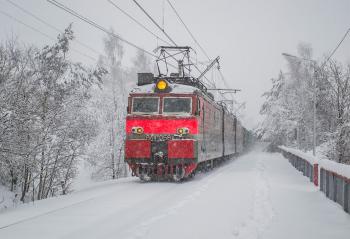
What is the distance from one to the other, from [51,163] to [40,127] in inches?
71.4

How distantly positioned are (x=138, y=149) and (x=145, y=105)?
5.20 ft

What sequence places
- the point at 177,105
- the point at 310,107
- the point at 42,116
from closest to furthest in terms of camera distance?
the point at 177,105 < the point at 42,116 < the point at 310,107

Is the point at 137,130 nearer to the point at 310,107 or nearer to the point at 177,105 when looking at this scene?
the point at 177,105

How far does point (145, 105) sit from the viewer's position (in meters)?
13.0

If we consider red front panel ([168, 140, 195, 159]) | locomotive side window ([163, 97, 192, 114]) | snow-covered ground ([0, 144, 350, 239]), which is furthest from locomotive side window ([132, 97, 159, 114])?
snow-covered ground ([0, 144, 350, 239])

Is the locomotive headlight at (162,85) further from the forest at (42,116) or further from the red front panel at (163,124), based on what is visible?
the forest at (42,116)

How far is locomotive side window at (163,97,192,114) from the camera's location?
12.7 m

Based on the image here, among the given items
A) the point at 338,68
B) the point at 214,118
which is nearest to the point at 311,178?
the point at 214,118

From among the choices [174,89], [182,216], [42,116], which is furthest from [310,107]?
[182,216]

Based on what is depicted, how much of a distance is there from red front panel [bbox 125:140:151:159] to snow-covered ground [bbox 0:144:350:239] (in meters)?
2.04

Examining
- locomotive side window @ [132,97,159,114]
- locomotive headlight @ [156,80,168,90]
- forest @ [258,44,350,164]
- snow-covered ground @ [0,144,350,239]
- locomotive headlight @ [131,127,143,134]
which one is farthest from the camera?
forest @ [258,44,350,164]

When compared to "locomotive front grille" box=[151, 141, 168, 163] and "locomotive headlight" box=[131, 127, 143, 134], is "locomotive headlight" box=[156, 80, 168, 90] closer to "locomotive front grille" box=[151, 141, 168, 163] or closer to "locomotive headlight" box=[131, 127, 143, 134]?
"locomotive headlight" box=[131, 127, 143, 134]

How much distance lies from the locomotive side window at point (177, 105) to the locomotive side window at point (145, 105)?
0.99 ft

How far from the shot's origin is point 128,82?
161 feet
